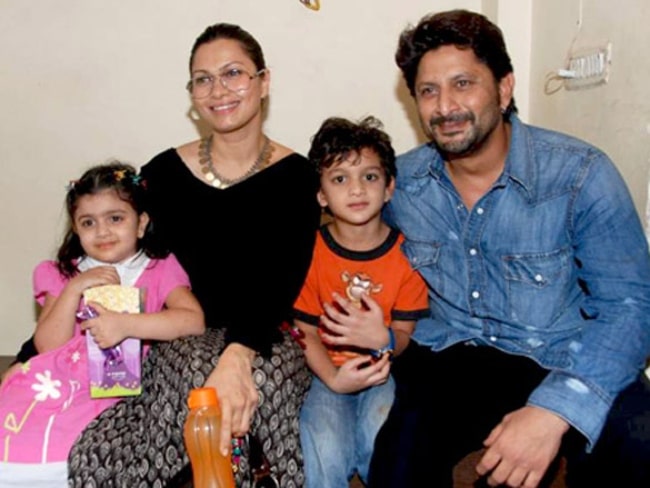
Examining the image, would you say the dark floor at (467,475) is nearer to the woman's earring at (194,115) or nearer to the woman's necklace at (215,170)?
the woman's necklace at (215,170)

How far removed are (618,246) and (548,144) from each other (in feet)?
1.02

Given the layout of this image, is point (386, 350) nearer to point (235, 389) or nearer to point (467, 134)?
point (235, 389)

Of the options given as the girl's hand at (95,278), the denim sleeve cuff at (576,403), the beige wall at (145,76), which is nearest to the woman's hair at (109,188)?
the girl's hand at (95,278)

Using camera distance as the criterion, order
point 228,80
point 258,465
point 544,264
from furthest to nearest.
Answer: point 228,80 < point 544,264 < point 258,465

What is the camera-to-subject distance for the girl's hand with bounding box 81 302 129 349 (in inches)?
70.8

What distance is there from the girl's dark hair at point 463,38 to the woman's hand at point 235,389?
0.87m

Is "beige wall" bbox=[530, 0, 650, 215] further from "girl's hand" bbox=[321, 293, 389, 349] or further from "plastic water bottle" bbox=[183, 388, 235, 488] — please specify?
"plastic water bottle" bbox=[183, 388, 235, 488]

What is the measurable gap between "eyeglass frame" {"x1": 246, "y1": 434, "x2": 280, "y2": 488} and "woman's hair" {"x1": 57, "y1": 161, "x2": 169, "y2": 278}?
63cm

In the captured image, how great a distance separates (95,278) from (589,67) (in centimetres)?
144

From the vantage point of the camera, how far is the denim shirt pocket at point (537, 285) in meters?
1.75

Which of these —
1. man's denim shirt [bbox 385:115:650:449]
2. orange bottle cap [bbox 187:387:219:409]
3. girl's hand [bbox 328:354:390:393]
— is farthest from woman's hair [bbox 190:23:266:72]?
orange bottle cap [bbox 187:387:219:409]

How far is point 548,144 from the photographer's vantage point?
177 cm

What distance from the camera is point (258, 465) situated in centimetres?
165

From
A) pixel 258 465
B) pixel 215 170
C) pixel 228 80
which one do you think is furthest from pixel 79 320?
pixel 228 80
